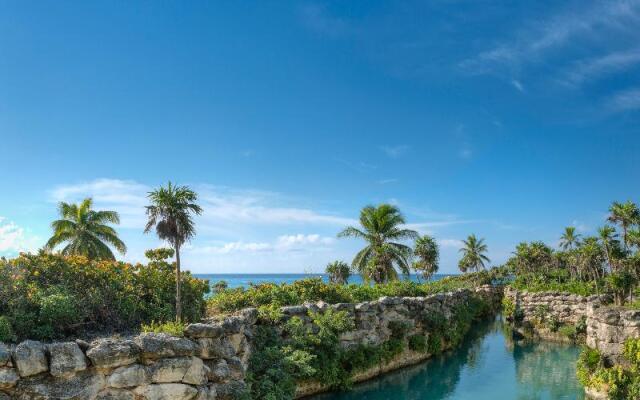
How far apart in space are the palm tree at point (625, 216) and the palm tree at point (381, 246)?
2844 centimetres

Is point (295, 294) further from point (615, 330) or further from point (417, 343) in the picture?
point (615, 330)

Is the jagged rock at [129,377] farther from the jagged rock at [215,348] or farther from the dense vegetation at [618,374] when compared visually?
the dense vegetation at [618,374]

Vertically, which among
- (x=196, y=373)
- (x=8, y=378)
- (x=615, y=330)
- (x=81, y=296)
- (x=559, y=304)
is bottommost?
(x=559, y=304)

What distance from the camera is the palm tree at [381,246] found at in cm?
3656

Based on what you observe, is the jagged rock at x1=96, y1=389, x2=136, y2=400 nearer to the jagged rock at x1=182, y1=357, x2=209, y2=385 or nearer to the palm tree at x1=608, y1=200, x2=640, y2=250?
the jagged rock at x1=182, y1=357, x2=209, y2=385

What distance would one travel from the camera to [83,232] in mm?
31406

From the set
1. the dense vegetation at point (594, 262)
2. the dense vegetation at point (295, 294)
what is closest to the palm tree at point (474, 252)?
the dense vegetation at point (594, 262)

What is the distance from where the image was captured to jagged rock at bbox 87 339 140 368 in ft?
34.1

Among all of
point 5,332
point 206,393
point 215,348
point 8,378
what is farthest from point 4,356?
point 215,348

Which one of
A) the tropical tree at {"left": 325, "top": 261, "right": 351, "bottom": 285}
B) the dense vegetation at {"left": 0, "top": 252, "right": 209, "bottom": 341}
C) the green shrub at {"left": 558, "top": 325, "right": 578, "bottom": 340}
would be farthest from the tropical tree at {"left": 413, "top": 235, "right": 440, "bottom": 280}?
the dense vegetation at {"left": 0, "top": 252, "right": 209, "bottom": 341}

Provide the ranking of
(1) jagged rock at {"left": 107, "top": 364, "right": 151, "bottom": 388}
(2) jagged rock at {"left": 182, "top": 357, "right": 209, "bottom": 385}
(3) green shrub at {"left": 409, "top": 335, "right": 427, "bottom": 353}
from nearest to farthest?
(1) jagged rock at {"left": 107, "top": 364, "right": 151, "bottom": 388}
(2) jagged rock at {"left": 182, "top": 357, "right": 209, "bottom": 385}
(3) green shrub at {"left": 409, "top": 335, "right": 427, "bottom": 353}

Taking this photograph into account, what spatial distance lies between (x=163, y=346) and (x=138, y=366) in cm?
69

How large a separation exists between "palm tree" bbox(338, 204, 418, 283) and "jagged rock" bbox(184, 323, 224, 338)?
975 inches

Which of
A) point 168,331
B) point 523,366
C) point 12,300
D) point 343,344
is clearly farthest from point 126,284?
point 523,366
